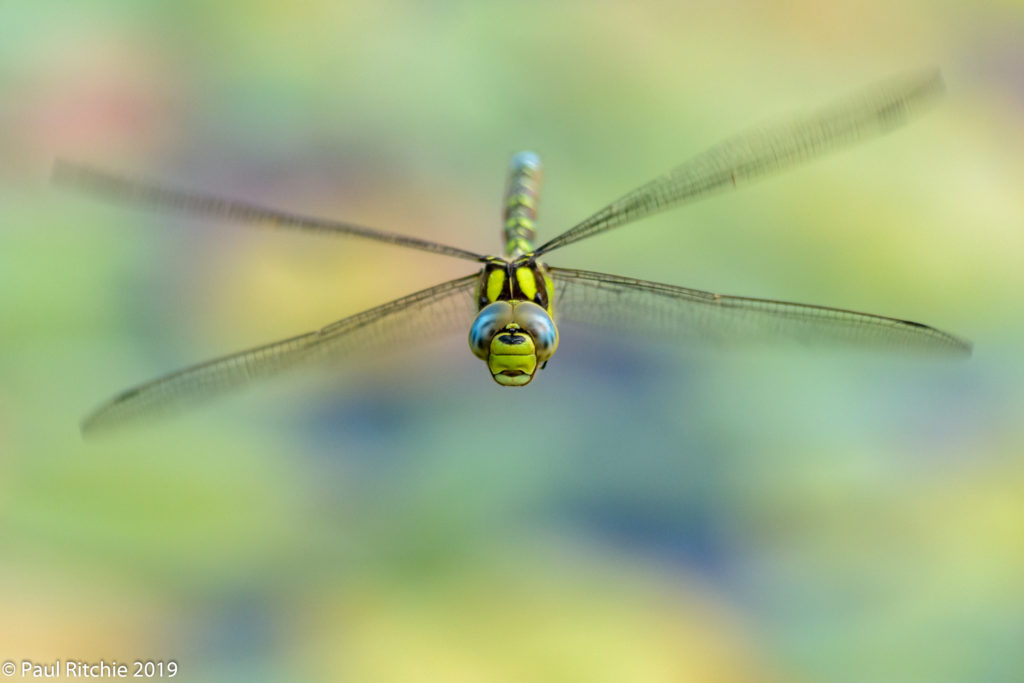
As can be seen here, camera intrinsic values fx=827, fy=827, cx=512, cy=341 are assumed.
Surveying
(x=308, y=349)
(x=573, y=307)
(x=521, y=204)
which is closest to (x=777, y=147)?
(x=573, y=307)

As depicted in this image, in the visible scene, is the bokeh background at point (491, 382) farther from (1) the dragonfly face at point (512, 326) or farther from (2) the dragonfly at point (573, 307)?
(1) the dragonfly face at point (512, 326)

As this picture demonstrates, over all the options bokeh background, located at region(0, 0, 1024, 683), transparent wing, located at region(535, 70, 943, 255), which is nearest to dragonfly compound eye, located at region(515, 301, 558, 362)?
transparent wing, located at region(535, 70, 943, 255)

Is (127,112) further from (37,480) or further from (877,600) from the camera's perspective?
(877,600)

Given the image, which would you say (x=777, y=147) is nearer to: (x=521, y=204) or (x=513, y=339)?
(x=513, y=339)

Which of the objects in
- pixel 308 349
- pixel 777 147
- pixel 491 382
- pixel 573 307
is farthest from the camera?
pixel 491 382

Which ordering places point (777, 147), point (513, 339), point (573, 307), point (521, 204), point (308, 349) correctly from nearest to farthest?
point (513, 339)
point (777, 147)
point (308, 349)
point (573, 307)
point (521, 204)

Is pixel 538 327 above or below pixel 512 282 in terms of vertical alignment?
below

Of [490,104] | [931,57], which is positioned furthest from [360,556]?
[931,57]

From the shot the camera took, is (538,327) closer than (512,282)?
Yes
